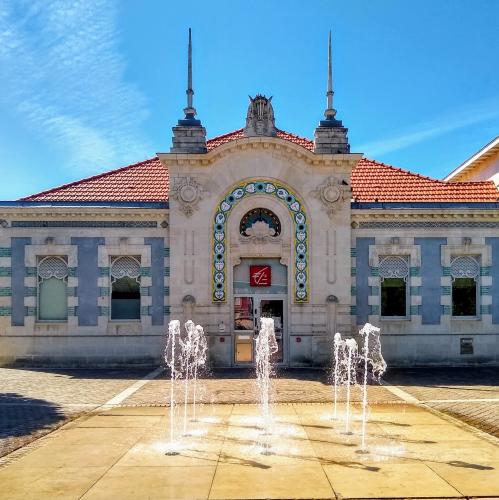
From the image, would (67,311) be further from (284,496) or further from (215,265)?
(284,496)

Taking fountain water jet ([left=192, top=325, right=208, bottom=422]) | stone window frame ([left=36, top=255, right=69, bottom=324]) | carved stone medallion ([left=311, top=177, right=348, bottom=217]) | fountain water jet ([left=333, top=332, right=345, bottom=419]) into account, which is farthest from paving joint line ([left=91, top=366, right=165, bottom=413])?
carved stone medallion ([left=311, top=177, right=348, bottom=217])

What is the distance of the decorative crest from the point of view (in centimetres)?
1800

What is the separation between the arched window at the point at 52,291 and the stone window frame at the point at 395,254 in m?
10.3

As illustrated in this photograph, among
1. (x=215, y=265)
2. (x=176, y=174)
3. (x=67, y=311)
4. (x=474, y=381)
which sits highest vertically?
(x=176, y=174)

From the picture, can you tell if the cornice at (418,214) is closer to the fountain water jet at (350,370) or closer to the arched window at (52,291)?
the fountain water jet at (350,370)

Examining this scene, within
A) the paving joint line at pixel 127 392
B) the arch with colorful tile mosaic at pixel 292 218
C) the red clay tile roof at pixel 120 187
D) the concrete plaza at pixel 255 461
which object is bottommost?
the paving joint line at pixel 127 392

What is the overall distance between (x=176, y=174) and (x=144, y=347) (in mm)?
5868

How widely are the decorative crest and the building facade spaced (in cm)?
4

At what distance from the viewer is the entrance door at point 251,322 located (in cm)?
1797

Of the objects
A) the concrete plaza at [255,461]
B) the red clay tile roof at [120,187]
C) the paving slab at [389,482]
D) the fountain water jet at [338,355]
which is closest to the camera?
the paving slab at [389,482]

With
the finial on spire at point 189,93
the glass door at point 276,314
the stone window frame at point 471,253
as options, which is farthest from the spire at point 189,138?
the stone window frame at point 471,253

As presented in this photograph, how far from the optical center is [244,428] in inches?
382

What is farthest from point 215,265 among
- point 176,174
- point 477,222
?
point 477,222

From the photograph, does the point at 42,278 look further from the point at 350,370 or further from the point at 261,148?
the point at 350,370
